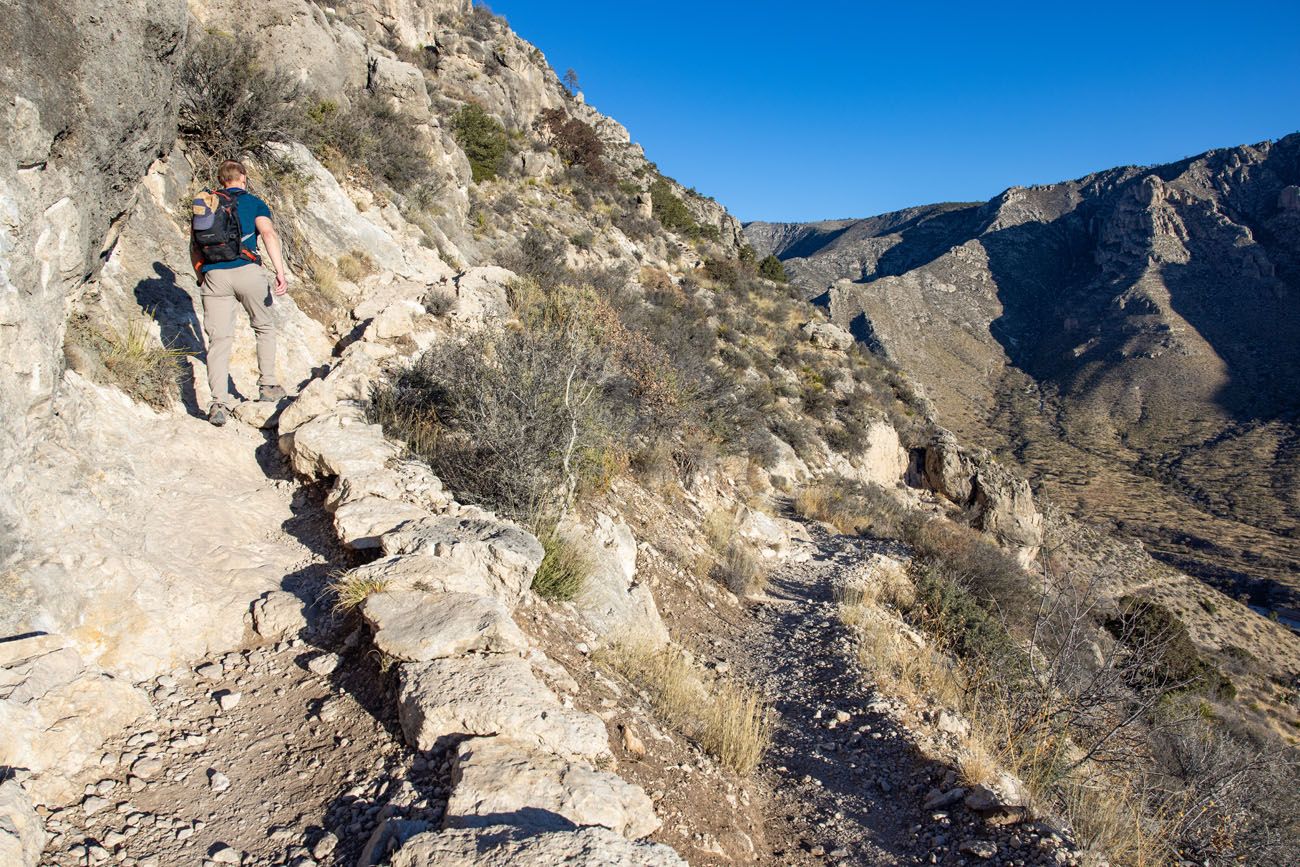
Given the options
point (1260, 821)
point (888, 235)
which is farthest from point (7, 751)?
point (888, 235)

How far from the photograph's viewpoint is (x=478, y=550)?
11.6ft

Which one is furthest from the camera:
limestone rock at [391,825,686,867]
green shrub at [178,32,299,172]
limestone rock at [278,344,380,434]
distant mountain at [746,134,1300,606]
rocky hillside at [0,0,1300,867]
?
distant mountain at [746,134,1300,606]

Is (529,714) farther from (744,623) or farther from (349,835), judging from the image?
(744,623)

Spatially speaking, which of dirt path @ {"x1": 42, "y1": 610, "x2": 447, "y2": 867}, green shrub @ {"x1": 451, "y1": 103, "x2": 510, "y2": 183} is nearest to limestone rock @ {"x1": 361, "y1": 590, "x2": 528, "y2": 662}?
dirt path @ {"x1": 42, "y1": 610, "x2": 447, "y2": 867}

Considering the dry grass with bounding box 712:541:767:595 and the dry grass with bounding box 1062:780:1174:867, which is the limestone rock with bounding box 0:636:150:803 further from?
the dry grass with bounding box 712:541:767:595

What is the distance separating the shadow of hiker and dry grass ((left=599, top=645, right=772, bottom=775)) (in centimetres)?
363

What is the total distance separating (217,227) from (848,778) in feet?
18.3

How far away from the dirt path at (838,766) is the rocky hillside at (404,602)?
0.03 m

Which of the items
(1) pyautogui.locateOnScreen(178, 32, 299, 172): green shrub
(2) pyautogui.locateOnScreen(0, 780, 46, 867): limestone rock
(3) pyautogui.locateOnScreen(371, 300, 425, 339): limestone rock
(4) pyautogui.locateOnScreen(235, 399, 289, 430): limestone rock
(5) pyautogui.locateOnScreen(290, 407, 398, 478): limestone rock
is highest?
(1) pyautogui.locateOnScreen(178, 32, 299, 172): green shrub

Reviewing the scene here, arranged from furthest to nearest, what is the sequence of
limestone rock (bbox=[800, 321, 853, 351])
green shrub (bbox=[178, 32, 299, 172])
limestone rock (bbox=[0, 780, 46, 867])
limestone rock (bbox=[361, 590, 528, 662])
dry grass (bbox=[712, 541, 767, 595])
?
limestone rock (bbox=[800, 321, 853, 351]) < dry grass (bbox=[712, 541, 767, 595]) < green shrub (bbox=[178, 32, 299, 172]) < limestone rock (bbox=[361, 590, 528, 662]) < limestone rock (bbox=[0, 780, 46, 867])

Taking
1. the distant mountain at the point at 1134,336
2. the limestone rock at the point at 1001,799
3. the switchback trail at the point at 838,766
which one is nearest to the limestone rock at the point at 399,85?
the switchback trail at the point at 838,766

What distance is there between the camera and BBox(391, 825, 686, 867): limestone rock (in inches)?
74.3

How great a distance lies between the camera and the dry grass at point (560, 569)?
14.1 ft

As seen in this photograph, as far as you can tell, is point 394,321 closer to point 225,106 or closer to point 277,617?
point 225,106
